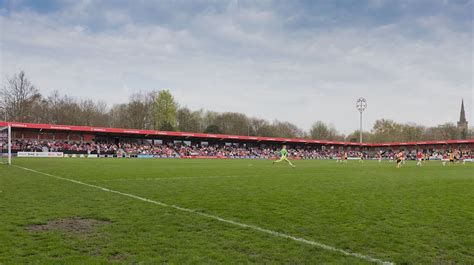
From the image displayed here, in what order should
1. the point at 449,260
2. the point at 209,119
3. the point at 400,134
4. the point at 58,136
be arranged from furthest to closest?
the point at 400,134, the point at 209,119, the point at 58,136, the point at 449,260

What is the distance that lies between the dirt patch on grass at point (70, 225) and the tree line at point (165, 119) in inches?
2697

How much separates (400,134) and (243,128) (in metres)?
55.1

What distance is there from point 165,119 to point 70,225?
3295 inches

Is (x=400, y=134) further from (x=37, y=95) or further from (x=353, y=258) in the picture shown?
(x=353, y=258)

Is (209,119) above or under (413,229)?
A: above

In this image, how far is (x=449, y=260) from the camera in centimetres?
561

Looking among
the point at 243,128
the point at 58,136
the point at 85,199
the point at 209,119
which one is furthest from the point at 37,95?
the point at 85,199

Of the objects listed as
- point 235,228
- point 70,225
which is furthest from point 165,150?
point 235,228

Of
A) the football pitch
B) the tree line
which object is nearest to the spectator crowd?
the tree line

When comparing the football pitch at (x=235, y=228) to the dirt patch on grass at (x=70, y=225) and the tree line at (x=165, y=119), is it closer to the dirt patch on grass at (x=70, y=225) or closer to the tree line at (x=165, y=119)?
the dirt patch on grass at (x=70, y=225)

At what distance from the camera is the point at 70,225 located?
767 centimetres

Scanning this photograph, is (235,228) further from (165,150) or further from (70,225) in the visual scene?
(165,150)

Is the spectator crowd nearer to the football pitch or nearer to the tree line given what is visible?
the tree line

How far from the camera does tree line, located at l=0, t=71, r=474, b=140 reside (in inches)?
2771
